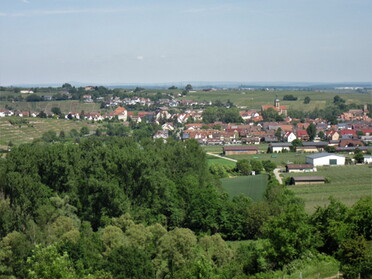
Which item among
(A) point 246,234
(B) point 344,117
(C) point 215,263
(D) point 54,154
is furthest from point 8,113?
(C) point 215,263

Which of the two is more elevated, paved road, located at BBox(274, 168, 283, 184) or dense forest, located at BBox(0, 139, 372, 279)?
dense forest, located at BBox(0, 139, 372, 279)

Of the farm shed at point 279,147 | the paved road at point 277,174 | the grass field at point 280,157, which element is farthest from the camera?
the farm shed at point 279,147

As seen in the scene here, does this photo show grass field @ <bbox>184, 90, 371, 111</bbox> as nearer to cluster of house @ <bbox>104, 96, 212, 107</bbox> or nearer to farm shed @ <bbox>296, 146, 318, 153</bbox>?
cluster of house @ <bbox>104, 96, 212, 107</bbox>

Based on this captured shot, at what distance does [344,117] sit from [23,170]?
6083 cm

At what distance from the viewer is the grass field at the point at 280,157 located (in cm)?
4108

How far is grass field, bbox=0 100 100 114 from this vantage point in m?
83.7

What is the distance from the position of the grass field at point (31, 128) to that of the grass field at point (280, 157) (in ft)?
73.4

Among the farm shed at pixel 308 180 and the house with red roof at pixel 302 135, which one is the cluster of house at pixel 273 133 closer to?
the house with red roof at pixel 302 135

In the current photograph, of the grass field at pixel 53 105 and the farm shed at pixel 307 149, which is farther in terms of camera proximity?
the grass field at pixel 53 105

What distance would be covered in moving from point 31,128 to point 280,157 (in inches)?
1205

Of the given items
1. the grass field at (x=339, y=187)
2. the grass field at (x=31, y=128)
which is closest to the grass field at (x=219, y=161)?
the grass field at (x=339, y=187)

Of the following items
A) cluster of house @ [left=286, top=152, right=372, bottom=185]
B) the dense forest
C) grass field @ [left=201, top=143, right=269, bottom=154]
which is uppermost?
the dense forest

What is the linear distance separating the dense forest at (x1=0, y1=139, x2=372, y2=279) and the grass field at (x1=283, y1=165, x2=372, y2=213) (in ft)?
12.4

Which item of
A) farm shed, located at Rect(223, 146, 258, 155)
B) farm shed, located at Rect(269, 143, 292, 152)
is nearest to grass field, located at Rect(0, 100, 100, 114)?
farm shed, located at Rect(223, 146, 258, 155)
